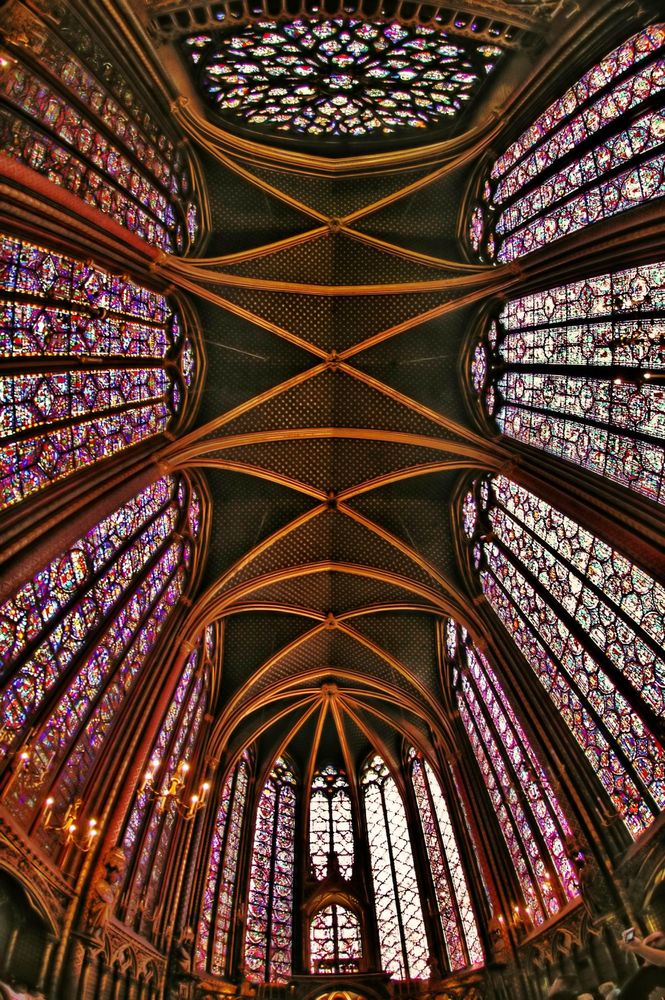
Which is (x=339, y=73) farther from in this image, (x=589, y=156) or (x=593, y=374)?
(x=593, y=374)

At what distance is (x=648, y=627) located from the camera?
11797 millimetres

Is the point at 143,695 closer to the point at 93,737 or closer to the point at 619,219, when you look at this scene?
the point at 93,737

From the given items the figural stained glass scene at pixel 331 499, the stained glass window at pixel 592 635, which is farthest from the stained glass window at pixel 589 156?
the stained glass window at pixel 592 635

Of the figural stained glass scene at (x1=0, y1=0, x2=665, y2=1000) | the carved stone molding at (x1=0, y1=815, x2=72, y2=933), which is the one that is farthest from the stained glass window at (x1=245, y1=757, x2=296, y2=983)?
the carved stone molding at (x1=0, y1=815, x2=72, y2=933)

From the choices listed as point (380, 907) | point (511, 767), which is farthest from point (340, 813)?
point (511, 767)

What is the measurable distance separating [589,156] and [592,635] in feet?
29.8

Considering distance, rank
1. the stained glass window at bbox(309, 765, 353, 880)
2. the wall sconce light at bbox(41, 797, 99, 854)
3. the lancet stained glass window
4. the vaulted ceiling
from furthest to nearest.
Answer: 1. the stained glass window at bbox(309, 765, 353, 880)
2. the vaulted ceiling
3. the lancet stained glass window
4. the wall sconce light at bbox(41, 797, 99, 854)

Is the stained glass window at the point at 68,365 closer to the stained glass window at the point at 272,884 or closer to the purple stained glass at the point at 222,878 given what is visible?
the purple stained glass at the point at 222,878

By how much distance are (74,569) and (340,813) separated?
Result: 12.6 m

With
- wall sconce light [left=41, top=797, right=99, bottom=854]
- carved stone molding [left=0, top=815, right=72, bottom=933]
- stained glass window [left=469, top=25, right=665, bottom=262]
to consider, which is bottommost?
carved stone molding [left=0, top=815, right=72, bottom=933]

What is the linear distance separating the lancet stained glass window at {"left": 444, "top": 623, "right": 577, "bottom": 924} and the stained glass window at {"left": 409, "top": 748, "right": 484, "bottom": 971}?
215cm

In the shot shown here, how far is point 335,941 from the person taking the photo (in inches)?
702

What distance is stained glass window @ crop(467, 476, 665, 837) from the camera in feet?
38.4

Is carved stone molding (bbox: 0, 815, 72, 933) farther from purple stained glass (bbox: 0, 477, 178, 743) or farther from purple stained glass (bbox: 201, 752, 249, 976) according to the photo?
purple stained glass (bbox: 201, 752, 249, 976)
